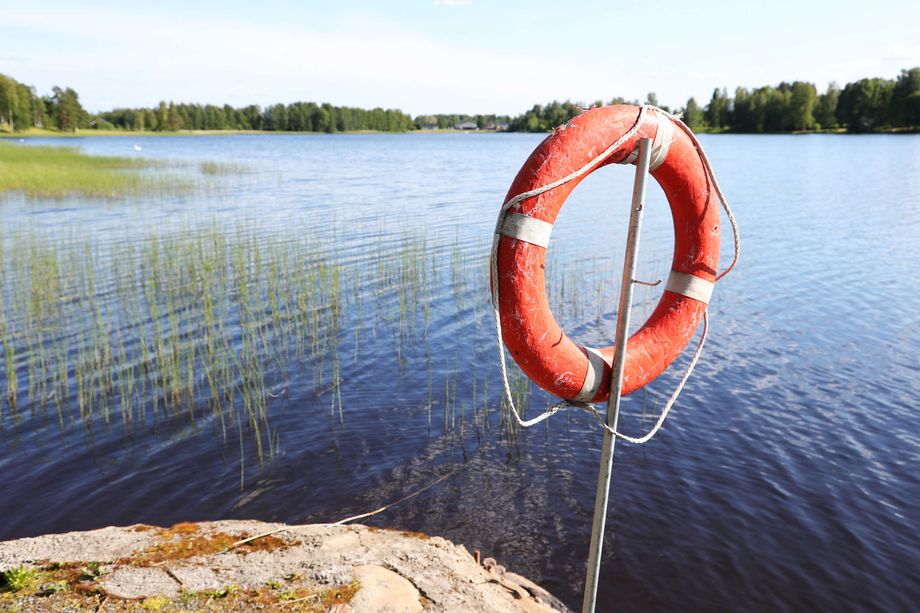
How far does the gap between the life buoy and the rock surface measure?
1110 millimetres

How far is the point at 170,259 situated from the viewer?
1013cm

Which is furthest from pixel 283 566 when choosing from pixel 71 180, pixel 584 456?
pixel 71 180

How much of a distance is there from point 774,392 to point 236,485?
5541 millimetres

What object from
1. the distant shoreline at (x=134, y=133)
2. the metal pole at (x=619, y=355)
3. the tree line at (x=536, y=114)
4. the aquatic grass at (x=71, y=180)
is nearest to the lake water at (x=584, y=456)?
the metal pole at (x=619, y=355)

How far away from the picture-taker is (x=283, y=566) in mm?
2977

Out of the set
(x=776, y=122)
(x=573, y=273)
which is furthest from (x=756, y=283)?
(x=776, y=122)

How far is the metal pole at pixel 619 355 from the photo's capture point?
9.29ft

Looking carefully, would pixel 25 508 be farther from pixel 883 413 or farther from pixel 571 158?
pixel 883 413

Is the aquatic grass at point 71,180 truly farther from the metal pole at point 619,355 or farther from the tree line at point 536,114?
the tree line at point 536,114

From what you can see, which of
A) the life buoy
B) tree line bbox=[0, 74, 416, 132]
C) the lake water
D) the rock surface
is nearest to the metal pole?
the life buoy

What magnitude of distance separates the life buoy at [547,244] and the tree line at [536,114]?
4467 cm

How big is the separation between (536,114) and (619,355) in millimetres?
119892

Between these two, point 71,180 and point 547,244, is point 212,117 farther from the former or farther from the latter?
point 547,244

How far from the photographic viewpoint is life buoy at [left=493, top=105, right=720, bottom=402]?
275 cm
